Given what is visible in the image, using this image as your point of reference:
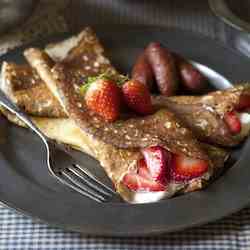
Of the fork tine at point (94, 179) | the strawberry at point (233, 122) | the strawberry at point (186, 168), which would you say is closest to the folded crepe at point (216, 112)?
the strawberry at point (233, 122)

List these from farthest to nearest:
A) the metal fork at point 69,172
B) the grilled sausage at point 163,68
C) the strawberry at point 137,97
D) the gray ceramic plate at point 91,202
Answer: the grilled sausage at point 163,68
the strawberry at point 137,97
the metal fork at point 69,172
the gray ceramic plate at point 91,202

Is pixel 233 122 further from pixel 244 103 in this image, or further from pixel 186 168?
pixel 186 168

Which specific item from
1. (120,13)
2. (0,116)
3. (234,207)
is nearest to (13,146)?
(0,116)

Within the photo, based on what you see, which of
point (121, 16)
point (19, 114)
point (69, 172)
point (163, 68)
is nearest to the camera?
point (69, 172)

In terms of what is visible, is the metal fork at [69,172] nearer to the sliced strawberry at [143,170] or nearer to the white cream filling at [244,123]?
the sliced strawberry at [143,170]

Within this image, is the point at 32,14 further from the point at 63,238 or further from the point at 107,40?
the point at 63,238

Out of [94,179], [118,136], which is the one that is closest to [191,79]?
[118,136]
